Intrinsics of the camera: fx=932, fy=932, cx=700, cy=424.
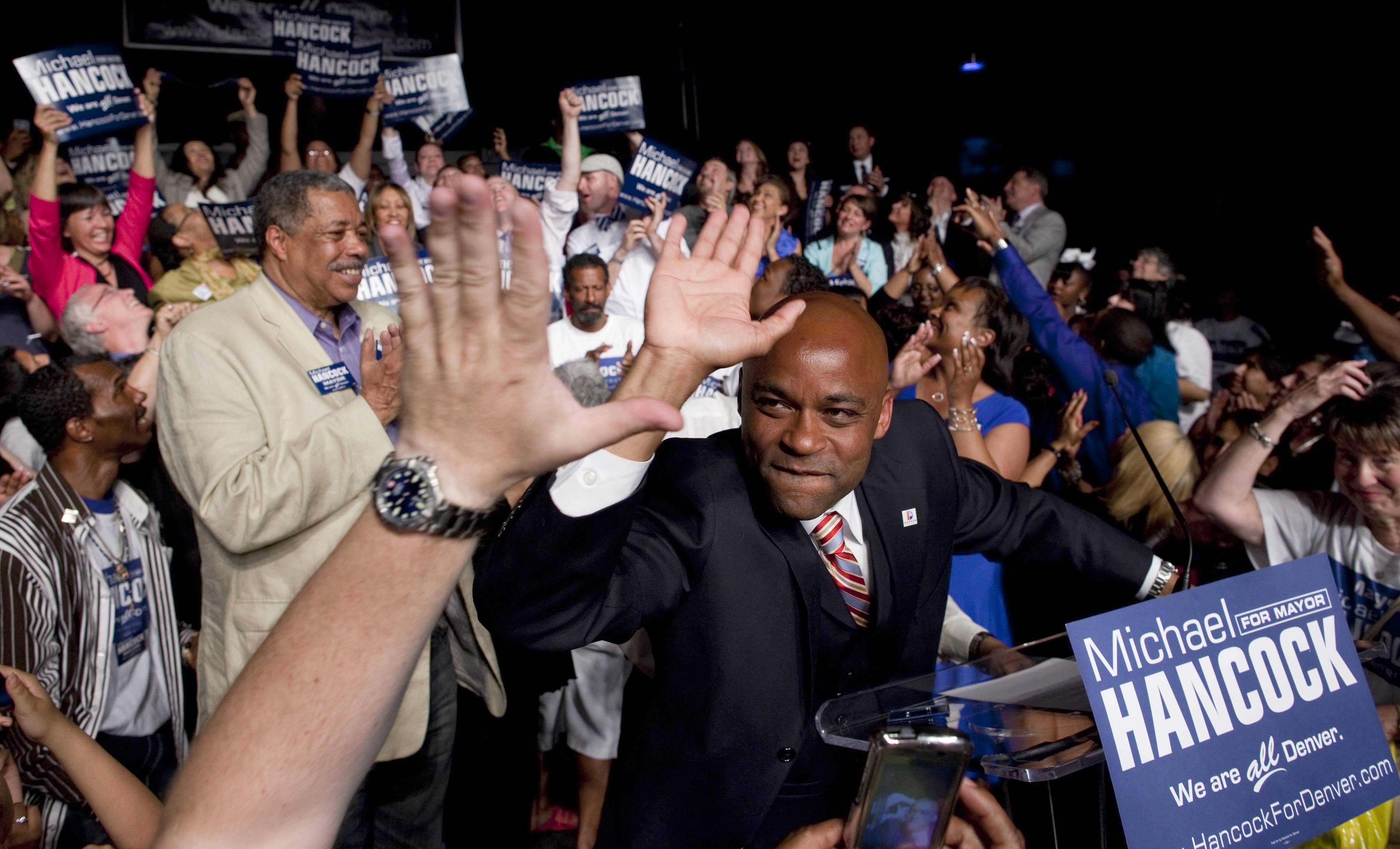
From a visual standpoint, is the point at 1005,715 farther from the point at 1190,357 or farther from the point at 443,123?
the point at 443,123

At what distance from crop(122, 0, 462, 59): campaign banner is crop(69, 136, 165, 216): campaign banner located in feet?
7.42

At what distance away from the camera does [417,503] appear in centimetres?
77

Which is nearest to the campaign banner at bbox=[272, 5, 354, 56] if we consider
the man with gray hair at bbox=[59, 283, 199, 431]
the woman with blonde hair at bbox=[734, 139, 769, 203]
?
the woman with blonde hair at bbox=[734, 139, 769, 203]

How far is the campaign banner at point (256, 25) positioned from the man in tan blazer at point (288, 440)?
585cm

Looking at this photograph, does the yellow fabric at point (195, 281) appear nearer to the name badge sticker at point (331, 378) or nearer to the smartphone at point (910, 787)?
the name badge sticker at point (331, 378)

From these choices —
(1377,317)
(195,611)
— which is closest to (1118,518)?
(1377,317)

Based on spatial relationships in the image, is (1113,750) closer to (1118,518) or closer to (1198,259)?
(1118,518)

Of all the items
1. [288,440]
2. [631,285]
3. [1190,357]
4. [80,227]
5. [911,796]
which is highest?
[911,796]

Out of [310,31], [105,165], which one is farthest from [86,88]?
[310,31]

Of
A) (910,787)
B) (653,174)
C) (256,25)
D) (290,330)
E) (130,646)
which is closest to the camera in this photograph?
(910,787)

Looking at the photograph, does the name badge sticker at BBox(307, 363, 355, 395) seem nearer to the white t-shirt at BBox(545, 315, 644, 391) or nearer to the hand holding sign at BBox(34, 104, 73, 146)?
the white t-shirt at BBox(545, 315, 644, 391)

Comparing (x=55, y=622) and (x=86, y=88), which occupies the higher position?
(x=86, y=88)

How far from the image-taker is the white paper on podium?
1.41m

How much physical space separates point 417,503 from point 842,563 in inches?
45.4
